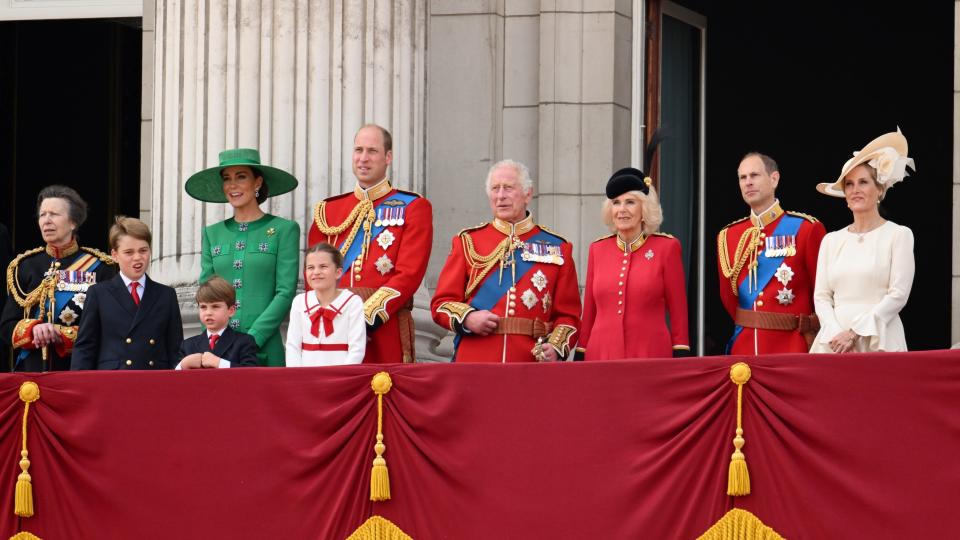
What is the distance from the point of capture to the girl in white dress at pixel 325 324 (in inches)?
356

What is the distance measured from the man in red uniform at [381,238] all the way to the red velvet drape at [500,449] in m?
1.28

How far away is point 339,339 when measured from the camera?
9062 mm

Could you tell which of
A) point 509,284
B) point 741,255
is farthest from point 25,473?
point 741,255

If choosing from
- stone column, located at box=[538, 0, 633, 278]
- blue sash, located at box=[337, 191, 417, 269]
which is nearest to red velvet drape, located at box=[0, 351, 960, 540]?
blue sash, located at box=[337, 191, 417, 269]

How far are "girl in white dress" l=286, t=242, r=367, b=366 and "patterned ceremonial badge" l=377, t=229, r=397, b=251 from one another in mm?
768

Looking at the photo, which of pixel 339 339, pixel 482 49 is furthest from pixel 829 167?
pixel 339 339

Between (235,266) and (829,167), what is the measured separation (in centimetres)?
826

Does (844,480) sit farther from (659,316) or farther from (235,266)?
(235,266)

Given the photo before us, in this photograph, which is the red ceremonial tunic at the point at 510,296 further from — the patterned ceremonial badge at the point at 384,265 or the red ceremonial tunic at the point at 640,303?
the patterned ceremonial badge at the point at 384,265

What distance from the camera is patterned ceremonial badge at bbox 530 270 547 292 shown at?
9.55 meters

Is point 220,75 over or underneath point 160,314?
over

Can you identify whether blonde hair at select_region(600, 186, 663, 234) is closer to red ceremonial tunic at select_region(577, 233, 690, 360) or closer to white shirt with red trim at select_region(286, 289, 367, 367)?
red ceremonial tunic at select_region(577, 233, 690, 360)

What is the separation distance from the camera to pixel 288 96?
11000 millimetres

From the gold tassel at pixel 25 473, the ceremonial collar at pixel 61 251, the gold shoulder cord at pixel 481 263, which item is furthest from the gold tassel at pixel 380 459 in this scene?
the ceremonial collar at pixel 61 251
